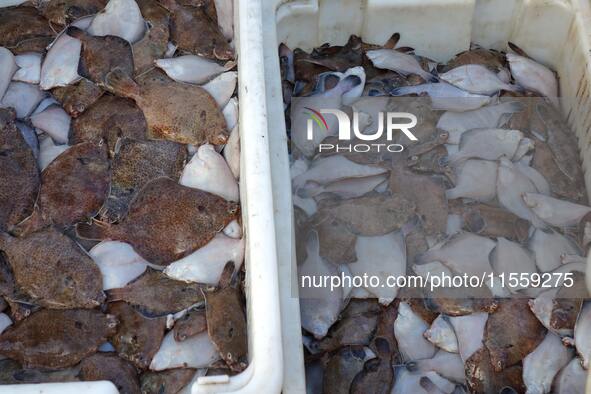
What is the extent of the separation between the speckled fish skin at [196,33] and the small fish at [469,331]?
4.07 feet

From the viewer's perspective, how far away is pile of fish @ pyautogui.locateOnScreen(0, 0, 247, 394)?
1.95 m

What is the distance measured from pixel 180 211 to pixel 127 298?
31 cm

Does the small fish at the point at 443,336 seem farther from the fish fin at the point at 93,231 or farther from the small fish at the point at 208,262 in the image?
the fish fin at the point at 93,231

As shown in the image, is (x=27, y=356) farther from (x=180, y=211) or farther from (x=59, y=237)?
(x=180, y=211)

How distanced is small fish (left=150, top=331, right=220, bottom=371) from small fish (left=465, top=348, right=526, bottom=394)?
773 mm

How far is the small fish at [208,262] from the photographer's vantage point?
6.72 ft

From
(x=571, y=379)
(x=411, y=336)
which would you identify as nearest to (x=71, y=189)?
(x=411, y=336)

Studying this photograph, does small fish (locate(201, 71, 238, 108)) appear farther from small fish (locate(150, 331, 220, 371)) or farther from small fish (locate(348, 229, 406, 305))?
small fish (locate(150, 331, 220, 371))

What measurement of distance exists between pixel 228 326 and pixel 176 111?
2.61 feet

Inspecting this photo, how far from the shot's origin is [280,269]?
194 centimetres

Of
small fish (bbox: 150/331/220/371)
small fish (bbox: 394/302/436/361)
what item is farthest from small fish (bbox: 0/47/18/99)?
small fish (bbox: 394/302/436/361)

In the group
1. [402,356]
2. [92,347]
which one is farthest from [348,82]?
[92,347]

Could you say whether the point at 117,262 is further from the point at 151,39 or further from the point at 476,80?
the point at 476,80

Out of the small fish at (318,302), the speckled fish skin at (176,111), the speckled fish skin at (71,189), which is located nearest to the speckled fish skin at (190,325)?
the small fish at (318,302)
